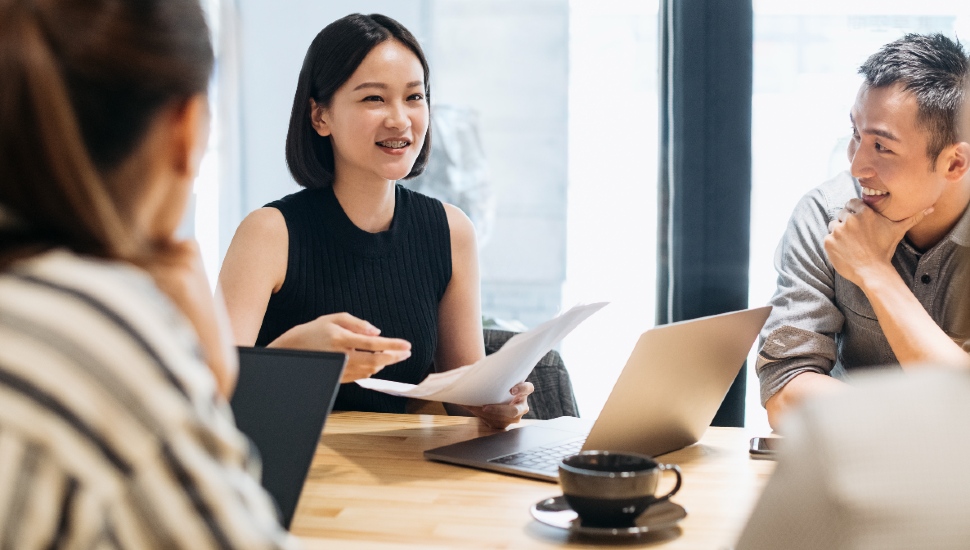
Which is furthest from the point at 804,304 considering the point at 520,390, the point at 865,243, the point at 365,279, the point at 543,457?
the point at 365,279

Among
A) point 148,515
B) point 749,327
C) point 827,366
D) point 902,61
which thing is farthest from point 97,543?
point 902,61

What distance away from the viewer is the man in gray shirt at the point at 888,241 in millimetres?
1666

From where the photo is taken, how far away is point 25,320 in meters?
0.49

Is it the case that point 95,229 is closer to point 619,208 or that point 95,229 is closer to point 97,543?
point 97,543

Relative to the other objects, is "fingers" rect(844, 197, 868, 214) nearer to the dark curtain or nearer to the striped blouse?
the dark curtain

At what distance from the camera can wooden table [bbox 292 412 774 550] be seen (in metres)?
0.99

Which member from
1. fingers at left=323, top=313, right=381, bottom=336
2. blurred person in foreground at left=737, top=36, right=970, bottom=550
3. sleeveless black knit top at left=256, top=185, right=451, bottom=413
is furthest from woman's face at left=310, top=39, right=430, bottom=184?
blurred person in foreground at left=737, top=36, right=970, bottom=550

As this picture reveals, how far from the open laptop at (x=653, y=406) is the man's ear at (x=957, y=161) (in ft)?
1.91

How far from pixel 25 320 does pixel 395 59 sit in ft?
4.88

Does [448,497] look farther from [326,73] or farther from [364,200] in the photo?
[326,73]

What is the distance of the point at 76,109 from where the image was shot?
558 mm

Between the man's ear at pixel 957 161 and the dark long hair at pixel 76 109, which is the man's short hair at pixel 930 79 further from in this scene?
the dark long hair at pixel 76 109

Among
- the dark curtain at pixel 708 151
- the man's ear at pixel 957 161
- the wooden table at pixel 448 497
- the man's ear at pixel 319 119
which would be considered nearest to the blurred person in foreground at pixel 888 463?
the wooden table at pixel 448 497

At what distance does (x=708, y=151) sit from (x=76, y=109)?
2219 mm
